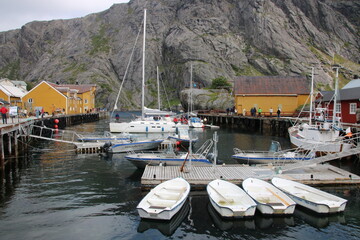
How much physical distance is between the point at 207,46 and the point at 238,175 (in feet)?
376

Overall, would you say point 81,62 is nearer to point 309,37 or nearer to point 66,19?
point 66,19

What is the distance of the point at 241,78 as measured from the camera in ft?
225

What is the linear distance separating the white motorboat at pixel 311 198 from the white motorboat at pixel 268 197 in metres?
0.73

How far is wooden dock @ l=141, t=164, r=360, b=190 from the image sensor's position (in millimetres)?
Answer: 17031

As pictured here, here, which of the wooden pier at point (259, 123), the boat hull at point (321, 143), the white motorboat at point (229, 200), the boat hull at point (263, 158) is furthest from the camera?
the wooden pier at point (259, 123)

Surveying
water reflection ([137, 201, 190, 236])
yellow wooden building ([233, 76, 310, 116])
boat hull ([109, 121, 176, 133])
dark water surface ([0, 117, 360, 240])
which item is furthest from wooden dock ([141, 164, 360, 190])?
yellow wooden building ([233, 76, 310, 116])

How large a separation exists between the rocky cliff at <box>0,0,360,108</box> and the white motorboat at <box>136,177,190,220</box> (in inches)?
3993

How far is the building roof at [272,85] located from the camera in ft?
210

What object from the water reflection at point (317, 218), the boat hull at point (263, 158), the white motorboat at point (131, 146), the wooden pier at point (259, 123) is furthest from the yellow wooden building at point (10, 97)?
the water reflection at point (317, 218)

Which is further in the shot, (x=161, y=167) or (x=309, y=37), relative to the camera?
(x=309, y=37)

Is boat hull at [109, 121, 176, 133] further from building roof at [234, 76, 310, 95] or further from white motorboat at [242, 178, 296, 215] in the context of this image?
white motorboat at [242, 178, 296, 215]

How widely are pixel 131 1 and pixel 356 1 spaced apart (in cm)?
12282

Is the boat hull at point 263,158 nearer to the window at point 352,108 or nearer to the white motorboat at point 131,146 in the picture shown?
the white motorboat at point 131,146

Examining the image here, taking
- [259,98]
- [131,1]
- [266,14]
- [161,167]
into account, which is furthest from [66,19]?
[161,167]
